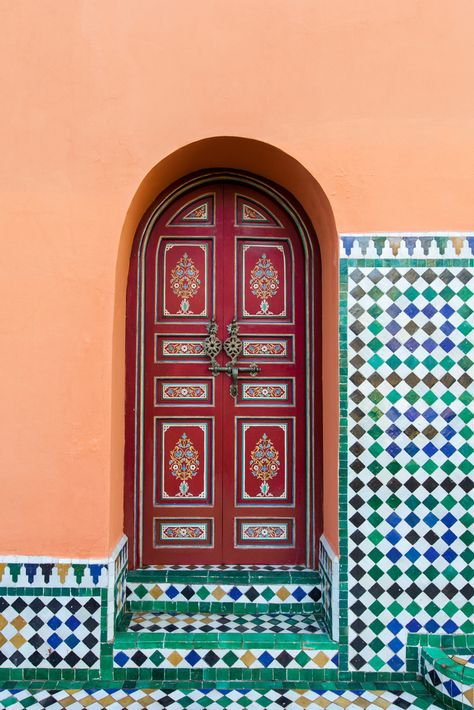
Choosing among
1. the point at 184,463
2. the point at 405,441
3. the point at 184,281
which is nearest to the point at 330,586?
the point at 405,441

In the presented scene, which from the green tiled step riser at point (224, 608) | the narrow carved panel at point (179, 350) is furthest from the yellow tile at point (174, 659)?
the narrow carved panel at point (179, 350)

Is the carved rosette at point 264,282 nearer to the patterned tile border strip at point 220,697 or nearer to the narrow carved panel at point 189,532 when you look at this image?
the narrow carved panel at point 189,532

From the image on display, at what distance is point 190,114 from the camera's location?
3.19 m

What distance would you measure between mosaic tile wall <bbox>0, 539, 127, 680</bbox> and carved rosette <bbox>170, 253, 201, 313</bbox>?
1.61m

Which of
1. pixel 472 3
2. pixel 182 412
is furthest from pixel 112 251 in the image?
pixel 472 3

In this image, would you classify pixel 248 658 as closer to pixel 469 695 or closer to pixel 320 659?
pixel 320 659

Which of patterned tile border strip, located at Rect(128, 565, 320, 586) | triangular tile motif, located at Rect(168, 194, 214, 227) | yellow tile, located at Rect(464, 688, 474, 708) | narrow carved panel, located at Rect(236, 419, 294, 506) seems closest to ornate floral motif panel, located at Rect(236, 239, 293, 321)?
triangular tile motif, located at Rect(168, 194, 214, 227)

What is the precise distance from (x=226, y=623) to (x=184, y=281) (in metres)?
2.02

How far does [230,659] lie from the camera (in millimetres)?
3061

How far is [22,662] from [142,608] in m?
0.68

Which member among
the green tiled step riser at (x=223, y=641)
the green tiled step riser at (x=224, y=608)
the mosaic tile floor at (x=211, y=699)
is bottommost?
the mosaic tile floor at (x=211, y=699)

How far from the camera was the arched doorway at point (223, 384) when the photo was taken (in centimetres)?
358

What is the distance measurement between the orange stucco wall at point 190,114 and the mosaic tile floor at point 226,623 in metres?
0.57

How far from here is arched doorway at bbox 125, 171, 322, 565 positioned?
3.58 metres
